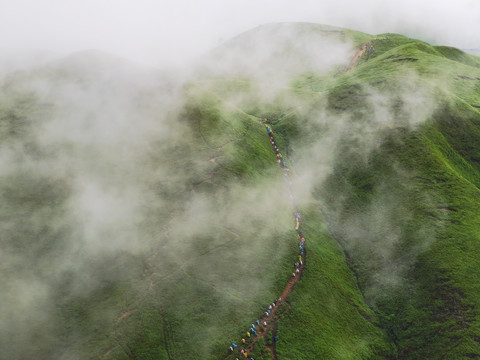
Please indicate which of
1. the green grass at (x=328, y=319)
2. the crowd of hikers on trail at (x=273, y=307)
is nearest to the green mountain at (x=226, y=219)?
the green grass at (x=328, y=319)

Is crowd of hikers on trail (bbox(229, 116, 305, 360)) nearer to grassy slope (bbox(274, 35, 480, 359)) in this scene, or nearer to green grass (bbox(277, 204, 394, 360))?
green grass (bbox(277, 204, 394, 360))

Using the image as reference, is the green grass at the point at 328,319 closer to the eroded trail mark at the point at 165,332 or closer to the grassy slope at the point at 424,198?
the grassy slope at the point at 424,198

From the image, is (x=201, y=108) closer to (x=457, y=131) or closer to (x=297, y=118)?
(x=297, y=118)

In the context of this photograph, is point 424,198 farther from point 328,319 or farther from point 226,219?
point 226,219

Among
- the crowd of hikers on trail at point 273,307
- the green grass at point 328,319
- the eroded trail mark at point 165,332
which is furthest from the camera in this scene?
the green grass at point 328,319

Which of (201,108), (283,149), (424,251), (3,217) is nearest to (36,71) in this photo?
(201,108)
